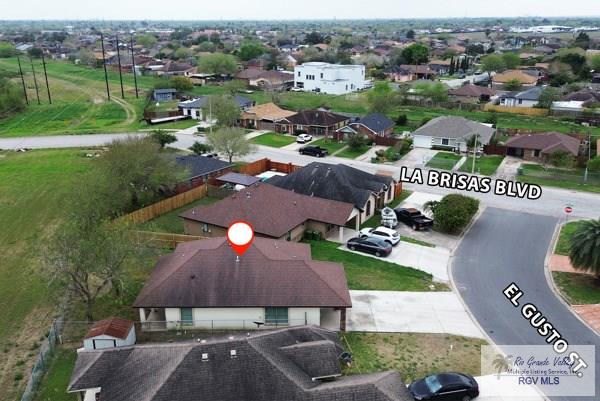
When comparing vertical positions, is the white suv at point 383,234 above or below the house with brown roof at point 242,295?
below

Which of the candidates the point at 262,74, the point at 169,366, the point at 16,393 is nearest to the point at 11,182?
the point at 16,393

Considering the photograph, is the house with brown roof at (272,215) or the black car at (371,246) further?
the house with brown roof at (272,215)

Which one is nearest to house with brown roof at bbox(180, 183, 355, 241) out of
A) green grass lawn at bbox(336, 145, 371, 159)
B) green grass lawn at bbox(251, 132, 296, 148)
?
green grass lawn at bbox(336, 145, 371, 159)

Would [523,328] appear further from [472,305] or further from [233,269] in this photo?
[233,269]

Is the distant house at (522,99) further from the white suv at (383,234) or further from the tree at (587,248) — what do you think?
the tree at (587,248)

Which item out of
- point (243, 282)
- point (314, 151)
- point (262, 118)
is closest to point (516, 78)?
point (262, 118)

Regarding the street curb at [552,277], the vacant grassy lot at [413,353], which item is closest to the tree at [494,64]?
the street curb at [552,277]
